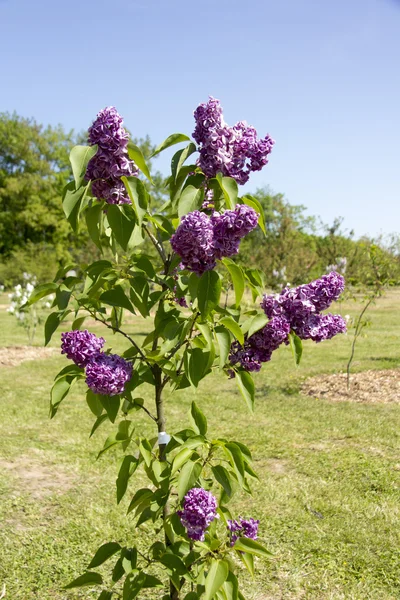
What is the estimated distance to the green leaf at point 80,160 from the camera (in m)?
1.44

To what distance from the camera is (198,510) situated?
1711mm

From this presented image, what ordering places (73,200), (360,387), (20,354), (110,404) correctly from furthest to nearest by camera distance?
(20,354) < (360,387) < (110,404) < (73,200)

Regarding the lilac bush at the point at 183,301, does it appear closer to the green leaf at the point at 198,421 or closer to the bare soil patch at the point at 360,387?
the green leaf at the point at 198,421

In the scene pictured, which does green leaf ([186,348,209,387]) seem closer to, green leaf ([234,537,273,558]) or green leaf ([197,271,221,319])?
green leaf ([197,271,221,319])

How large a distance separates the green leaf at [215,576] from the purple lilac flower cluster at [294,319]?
2.11 feet

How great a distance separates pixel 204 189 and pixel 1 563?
9.39 feet

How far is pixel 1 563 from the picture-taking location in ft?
11.0

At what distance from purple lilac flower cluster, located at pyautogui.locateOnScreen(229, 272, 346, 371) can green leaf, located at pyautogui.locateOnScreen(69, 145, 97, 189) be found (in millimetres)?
740

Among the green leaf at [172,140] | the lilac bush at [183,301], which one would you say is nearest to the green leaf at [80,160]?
the lilac bush at [183,301]

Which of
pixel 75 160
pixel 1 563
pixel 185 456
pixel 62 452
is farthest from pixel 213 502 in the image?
pixel 62 452

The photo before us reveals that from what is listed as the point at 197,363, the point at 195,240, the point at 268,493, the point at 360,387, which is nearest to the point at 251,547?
the point at 197,363

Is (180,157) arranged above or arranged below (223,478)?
above

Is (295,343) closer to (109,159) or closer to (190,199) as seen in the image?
(190,199)

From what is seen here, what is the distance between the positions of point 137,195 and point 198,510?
99cm
